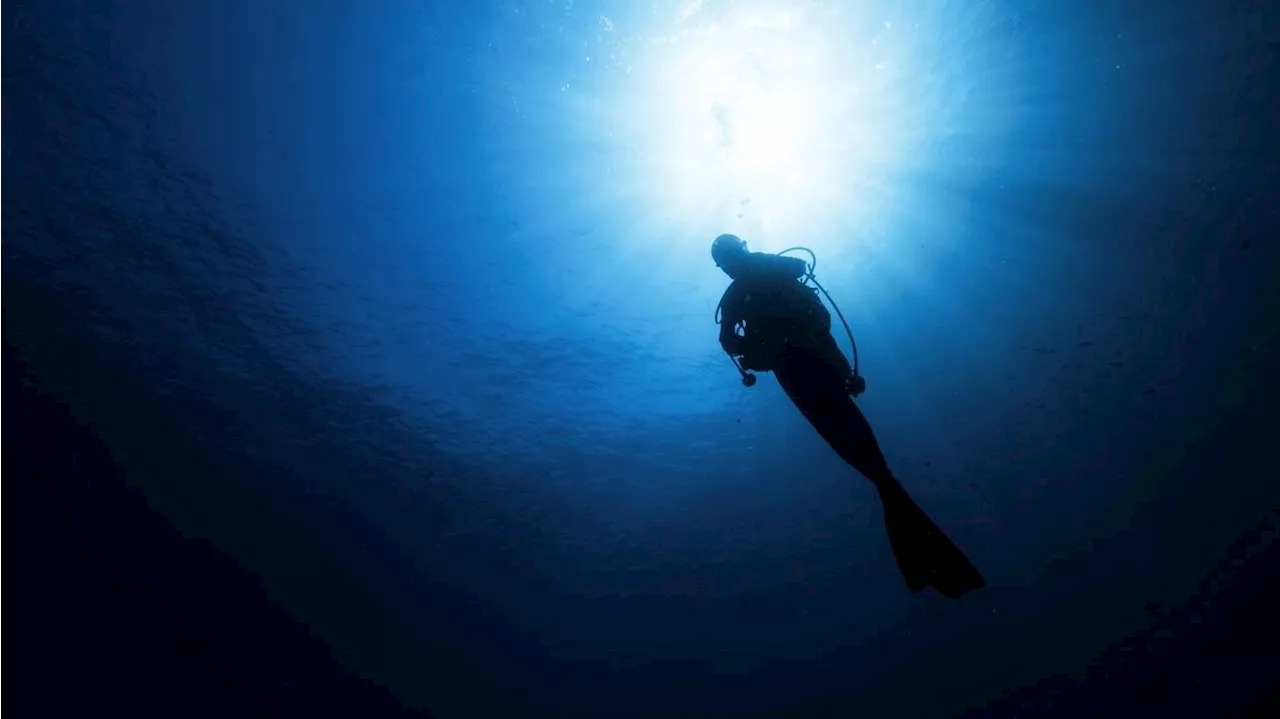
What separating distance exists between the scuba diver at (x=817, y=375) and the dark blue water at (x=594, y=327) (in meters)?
5.16

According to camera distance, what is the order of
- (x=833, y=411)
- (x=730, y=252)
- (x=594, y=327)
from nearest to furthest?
(x=833, y=411) → (x=730, y=252) → (x=594, y=327)

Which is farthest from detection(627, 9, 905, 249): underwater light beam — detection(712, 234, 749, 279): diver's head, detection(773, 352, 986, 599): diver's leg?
detection(773, 352, 986, 599): diver's leg

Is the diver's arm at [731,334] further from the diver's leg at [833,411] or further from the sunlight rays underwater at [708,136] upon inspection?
the sunlight rays underwater at [708,136]

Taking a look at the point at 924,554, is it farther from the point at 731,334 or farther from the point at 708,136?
the point at 708,136

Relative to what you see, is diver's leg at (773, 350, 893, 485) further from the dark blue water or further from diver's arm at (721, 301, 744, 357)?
the dark blue water

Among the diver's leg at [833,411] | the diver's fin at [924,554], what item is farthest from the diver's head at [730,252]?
the diver's fin at [924,554]

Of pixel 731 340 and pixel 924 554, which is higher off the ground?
pixel 731 340

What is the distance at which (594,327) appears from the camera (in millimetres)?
13336

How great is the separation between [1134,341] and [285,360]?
73.2ft

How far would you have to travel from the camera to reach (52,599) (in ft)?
74.0

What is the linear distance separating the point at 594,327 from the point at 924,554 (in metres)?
9.82

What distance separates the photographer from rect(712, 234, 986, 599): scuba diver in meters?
4.33

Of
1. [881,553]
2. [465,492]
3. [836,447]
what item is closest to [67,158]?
[465,492]

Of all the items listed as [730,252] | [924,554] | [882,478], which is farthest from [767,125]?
[924,554]
